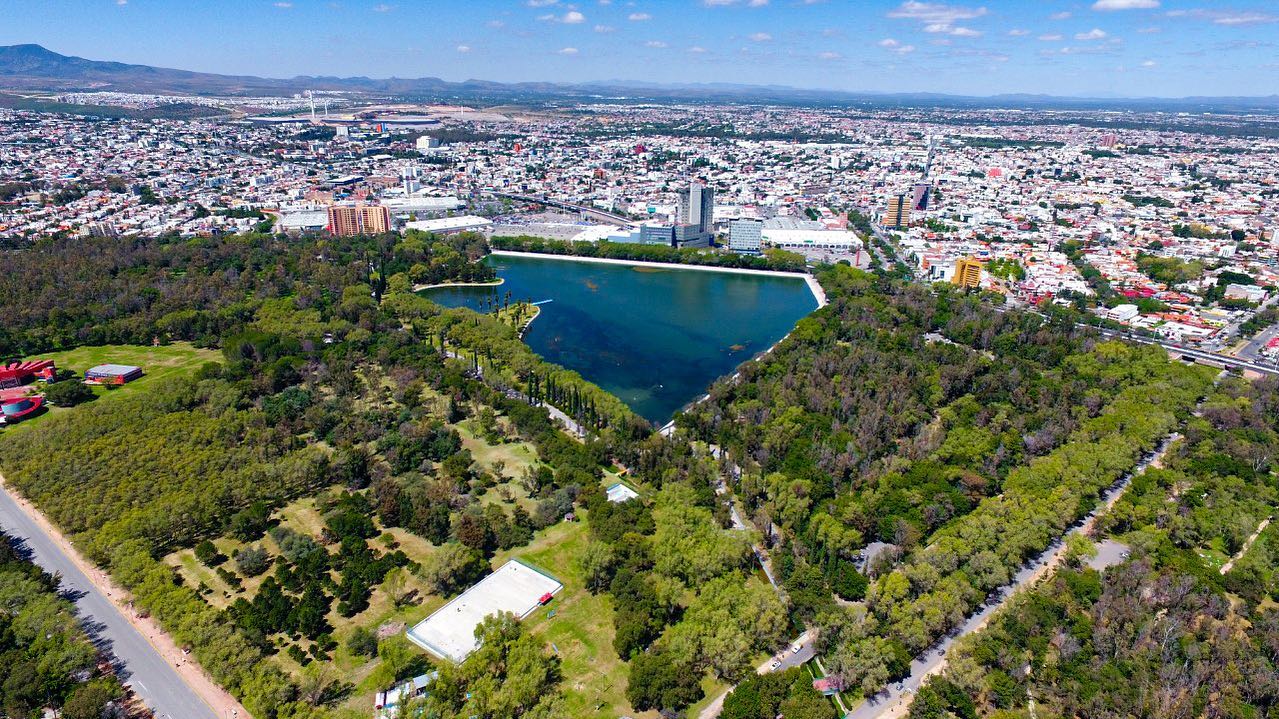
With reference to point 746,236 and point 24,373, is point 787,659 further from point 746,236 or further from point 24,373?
point 746,236

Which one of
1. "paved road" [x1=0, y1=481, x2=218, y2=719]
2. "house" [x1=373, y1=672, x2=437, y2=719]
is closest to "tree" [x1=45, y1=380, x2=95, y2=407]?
"paved road" [x1=0, y1=481, x2=218, y2=719]

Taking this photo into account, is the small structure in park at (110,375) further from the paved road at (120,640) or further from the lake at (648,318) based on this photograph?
the lake at (648,318)

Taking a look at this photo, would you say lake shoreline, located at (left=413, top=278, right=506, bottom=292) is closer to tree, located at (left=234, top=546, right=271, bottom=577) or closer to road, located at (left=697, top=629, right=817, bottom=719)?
tree, located at (left=234, top=546, right=271, bottom=577)

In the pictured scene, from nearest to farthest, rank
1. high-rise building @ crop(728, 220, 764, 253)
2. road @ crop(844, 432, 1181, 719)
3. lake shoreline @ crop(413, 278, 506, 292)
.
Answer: road @ crop(844, 432, 1181, 719)
lake shoreline @ crop(413, 278, 506, 292)
high-rise building @ crop(728, 220, 764, 253)

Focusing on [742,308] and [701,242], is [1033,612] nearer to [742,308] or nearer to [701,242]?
[742,308]

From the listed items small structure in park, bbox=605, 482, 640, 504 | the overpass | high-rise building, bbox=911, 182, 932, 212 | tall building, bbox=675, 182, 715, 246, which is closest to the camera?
small structure in park, bbox=605, 482, 640, 504

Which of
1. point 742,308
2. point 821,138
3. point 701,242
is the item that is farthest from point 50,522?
point 821,138
